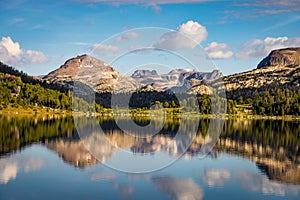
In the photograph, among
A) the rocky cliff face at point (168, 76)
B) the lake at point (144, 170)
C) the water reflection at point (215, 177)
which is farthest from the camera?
the rocky cliff face at point (168, 76)

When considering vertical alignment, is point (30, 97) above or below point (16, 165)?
above

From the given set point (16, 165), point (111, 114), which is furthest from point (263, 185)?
point (111, 114)

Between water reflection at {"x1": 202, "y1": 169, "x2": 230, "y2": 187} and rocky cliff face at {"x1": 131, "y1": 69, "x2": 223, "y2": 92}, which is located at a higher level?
rocky cliff face at {"x1": 131, "y1": 69, "x2": 223, "y2": 92}

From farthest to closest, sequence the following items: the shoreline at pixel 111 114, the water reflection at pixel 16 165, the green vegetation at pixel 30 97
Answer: the green vegetation at pixel 30 97 → the shoreline at pixel 111 114 → the water reflection at pixel 16 165

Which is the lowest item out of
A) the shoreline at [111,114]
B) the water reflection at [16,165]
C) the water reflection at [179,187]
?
the water reflection at [179,187]

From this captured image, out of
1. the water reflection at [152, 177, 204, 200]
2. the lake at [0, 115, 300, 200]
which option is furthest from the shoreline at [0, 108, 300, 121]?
the water reflection at [152, 177, 204, 200]

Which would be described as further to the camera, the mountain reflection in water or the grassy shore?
the grassy shore

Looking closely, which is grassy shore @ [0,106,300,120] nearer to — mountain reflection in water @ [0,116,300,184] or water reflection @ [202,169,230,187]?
mountain reflection in water @ [0,116,300,184]

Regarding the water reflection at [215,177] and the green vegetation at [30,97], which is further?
the green vegetation at [30,97]

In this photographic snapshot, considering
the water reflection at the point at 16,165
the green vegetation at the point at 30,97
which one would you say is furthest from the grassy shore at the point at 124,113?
the water reflection at the point at 16,165

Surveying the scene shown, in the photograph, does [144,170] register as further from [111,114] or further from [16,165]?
[111,114]

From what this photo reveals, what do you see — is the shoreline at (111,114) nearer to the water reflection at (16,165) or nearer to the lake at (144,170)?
the lake at (144,170)

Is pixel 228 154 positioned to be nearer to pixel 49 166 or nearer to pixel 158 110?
pixel 49 166

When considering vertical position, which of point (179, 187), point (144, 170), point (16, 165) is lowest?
point (179, 187)
